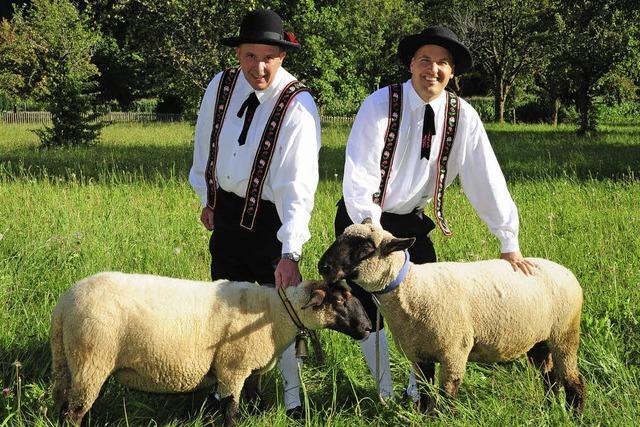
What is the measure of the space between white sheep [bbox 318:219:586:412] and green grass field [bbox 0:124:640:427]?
23cm

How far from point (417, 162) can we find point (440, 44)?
626mm

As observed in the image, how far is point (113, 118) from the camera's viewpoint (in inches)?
1485

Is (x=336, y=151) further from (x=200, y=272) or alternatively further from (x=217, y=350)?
(x=217, y=350)

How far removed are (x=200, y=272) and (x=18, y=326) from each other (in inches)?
59.8

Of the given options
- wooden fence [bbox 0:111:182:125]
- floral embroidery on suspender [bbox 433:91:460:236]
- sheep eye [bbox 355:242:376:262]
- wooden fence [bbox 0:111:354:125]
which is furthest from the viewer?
wooden fence [bbox 0:111:354:125]

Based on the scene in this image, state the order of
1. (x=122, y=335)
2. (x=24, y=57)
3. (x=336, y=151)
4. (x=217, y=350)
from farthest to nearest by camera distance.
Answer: (x=24, y=57) < (x=336, y=151) < (x=217, y=350) < (x=122, y=335)

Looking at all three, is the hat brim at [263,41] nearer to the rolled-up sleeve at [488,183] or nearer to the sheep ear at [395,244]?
the rolled-up sleeve at [488,183]

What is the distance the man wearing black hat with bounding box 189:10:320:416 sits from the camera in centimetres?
357

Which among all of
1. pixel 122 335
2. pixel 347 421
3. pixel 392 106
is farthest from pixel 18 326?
pixel 392 106

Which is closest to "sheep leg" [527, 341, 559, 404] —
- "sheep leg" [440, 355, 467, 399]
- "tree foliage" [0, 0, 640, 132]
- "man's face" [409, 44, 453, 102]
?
"sheep leg" [440, 355, 467, 399]

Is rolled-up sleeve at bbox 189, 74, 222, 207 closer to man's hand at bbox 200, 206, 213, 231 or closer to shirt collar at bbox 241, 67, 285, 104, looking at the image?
man's hand at bbox 200, 206, 213, 231

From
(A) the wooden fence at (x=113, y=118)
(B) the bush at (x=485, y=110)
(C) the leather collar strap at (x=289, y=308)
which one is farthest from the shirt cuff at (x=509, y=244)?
(B) the bush at (x=485, y=110)

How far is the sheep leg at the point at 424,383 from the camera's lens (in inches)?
139

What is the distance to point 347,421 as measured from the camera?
3.69m
